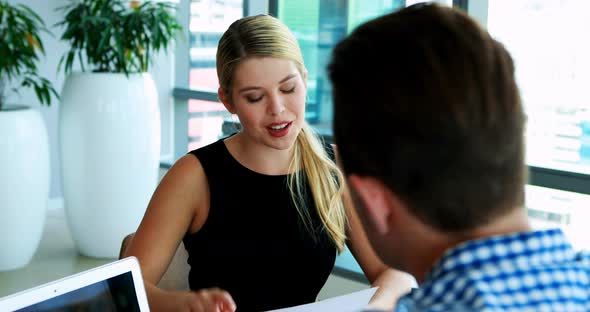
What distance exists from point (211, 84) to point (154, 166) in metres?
1.11

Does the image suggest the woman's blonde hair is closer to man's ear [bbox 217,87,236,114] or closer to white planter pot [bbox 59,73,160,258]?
man's ear [bbox 217,87,236,114]

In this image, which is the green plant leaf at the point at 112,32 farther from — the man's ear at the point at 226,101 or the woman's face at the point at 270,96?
the woman's face at the point at 270,96

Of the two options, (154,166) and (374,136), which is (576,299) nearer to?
(374,136)

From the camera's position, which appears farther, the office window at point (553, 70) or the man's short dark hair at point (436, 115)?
the office window at point (553, 70)

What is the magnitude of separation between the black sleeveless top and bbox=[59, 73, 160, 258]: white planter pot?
2444mm

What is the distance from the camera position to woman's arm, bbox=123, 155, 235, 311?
1701mm

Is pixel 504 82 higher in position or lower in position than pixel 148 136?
higher

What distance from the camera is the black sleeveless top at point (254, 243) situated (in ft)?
5.92

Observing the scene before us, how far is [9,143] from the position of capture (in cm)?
389

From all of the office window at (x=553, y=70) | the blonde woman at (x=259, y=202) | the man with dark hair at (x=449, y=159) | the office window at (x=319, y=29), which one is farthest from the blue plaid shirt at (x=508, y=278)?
the office window at (x=319, y=29)

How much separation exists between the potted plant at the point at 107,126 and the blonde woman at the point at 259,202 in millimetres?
2443

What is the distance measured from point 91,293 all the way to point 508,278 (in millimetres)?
789

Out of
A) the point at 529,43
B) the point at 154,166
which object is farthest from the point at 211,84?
the point at 529,43

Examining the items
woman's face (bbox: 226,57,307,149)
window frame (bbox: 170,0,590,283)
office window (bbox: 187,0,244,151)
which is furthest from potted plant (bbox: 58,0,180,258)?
woman's face (bbox: 226,57,307,149)
